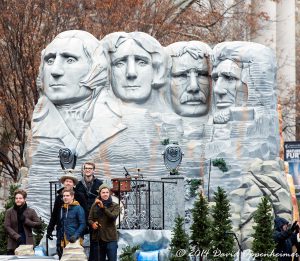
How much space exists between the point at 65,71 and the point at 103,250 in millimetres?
8331

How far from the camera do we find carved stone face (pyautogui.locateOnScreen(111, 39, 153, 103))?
36.6m

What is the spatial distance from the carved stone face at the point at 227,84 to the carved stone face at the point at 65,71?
2.99 meters

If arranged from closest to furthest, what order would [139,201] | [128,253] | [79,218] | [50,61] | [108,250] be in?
[79,218] < [108,250] < [128,253] < [139,201] < [50,61]

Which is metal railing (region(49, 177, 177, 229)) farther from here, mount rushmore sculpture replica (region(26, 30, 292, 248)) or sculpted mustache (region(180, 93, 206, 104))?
sculpted mustache (region(180, 93, 206, 104))

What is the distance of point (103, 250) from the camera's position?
28.8 meters

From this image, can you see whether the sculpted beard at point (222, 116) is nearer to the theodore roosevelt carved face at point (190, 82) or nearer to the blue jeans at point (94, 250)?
the theodore roosevelt carved face at point (190, 82)

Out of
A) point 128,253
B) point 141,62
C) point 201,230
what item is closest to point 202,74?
point 141,62

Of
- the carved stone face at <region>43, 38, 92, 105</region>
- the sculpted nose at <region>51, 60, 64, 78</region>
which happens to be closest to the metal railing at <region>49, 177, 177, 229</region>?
the carved stone face at <region>43, 38, 92, 105</region>

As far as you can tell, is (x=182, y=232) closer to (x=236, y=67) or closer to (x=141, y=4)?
(x=236, y=67)

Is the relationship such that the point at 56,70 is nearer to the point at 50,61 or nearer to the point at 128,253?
the point at 50,61

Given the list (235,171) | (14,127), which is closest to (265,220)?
(235,171)

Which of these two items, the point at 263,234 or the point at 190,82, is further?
the point at 190,82

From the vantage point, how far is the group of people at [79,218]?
1105 inches

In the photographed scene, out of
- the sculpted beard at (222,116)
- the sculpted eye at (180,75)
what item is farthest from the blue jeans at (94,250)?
the sculpted eye at (180,75)
